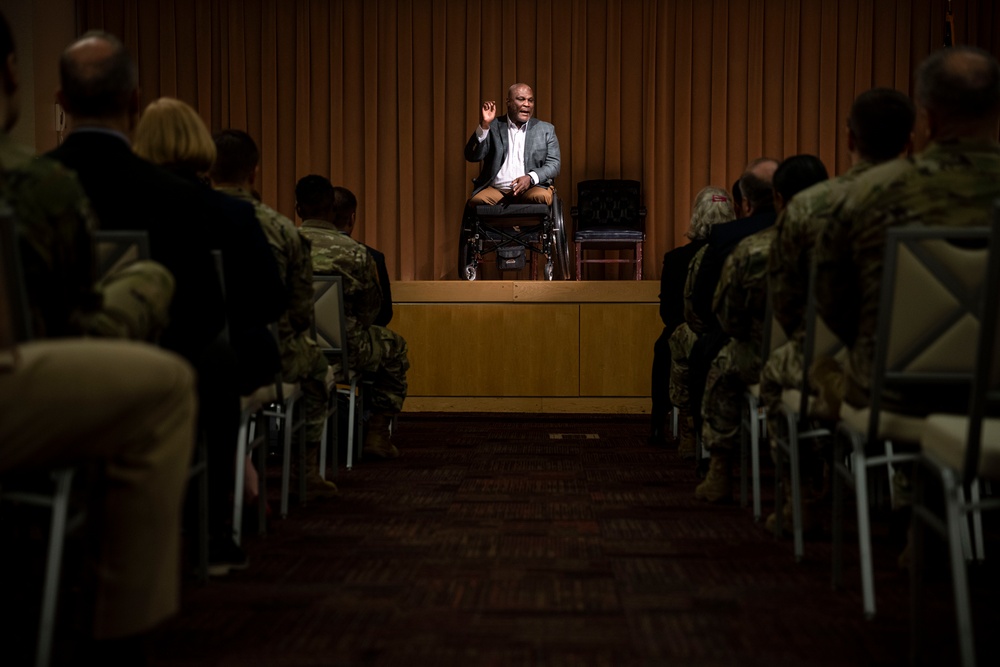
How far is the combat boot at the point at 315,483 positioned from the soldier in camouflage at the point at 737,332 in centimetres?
125

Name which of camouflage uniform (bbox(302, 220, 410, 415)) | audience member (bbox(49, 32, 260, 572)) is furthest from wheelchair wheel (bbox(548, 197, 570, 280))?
audience member (bbox(49, 32, 260, 572))

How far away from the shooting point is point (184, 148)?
2564 millimetres

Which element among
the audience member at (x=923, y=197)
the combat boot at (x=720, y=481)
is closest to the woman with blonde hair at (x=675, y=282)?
the combat boot at (x=720, y=481)

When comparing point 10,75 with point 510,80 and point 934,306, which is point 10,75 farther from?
point 510,80

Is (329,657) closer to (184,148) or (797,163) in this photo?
(184,148)

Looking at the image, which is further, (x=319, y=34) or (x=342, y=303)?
(x=319, y=34)

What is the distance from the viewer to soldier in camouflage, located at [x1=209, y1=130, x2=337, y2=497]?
123 inches

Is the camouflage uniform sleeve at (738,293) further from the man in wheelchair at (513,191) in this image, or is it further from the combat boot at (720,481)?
the man in wheelchair at (513,191)

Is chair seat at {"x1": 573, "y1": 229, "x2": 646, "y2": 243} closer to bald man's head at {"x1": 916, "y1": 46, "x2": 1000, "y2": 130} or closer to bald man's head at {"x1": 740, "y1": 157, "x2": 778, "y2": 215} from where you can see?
bald man's head at {"x1": 740, "y1": 157, "x2": 778, "y2": 215}

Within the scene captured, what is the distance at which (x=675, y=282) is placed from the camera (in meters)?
4.74

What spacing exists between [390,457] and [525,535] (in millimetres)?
1765

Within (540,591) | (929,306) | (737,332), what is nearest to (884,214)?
(929,306)

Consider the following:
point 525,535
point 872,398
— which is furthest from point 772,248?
point 525,535

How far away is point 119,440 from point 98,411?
0.07 meters
